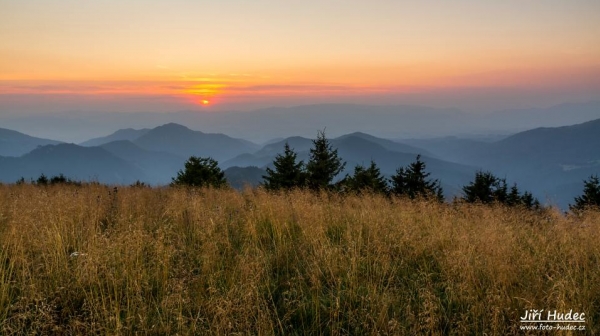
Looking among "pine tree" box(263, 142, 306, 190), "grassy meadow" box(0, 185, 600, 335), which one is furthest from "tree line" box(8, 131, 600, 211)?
"grassy meadow" box(0, 185, 600, 335)

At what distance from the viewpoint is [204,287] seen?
14.1 feet

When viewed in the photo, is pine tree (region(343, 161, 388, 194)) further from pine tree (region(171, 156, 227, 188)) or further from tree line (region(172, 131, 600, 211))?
pine tree (region(171, 156, 227, 188))

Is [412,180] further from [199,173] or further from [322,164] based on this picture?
[199,173]

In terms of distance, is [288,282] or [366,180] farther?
[366,180]

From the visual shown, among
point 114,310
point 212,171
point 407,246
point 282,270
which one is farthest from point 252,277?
point 212,171

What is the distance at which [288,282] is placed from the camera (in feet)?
13.4

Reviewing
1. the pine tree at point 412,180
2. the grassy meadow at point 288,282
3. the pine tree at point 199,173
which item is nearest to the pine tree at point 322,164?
the pine tree at point 199,173

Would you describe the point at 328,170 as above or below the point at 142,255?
below

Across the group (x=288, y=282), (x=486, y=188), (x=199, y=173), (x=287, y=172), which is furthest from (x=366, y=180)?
(x=288, y=282)

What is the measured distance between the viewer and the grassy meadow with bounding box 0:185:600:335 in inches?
138

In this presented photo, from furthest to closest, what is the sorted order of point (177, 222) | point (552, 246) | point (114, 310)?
point (177, 222) → point (552, 246) → point (114, 310)

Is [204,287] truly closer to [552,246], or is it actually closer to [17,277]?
[17,277]

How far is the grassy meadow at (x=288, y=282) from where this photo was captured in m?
3.50

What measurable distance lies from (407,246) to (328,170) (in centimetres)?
1674
